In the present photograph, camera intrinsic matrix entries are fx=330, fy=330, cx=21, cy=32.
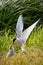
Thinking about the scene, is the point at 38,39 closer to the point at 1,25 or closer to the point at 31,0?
the point at 1,25

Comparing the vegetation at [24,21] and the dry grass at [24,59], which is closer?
the dry grass at [24,59]

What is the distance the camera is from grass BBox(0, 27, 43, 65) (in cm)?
470

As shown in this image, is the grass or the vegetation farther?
the vegetation

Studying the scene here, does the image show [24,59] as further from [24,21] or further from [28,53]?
[24,21]

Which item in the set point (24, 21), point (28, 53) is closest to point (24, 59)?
point (28, 53)

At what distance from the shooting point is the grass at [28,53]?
470 cm

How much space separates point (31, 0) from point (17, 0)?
387 mm

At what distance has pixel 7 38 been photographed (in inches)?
242

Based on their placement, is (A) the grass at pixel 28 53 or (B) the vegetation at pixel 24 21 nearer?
(A) the grass at pixel 28 53

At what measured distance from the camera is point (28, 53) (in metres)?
4.99

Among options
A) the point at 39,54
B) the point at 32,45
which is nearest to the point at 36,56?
the point at 39,54

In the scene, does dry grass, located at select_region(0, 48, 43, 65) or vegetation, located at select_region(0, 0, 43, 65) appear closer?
dry grass, located at select_region(0, 48, 43, 65)

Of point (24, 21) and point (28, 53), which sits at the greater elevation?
point (28, 53)

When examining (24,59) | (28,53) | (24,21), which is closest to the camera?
(24,59)
